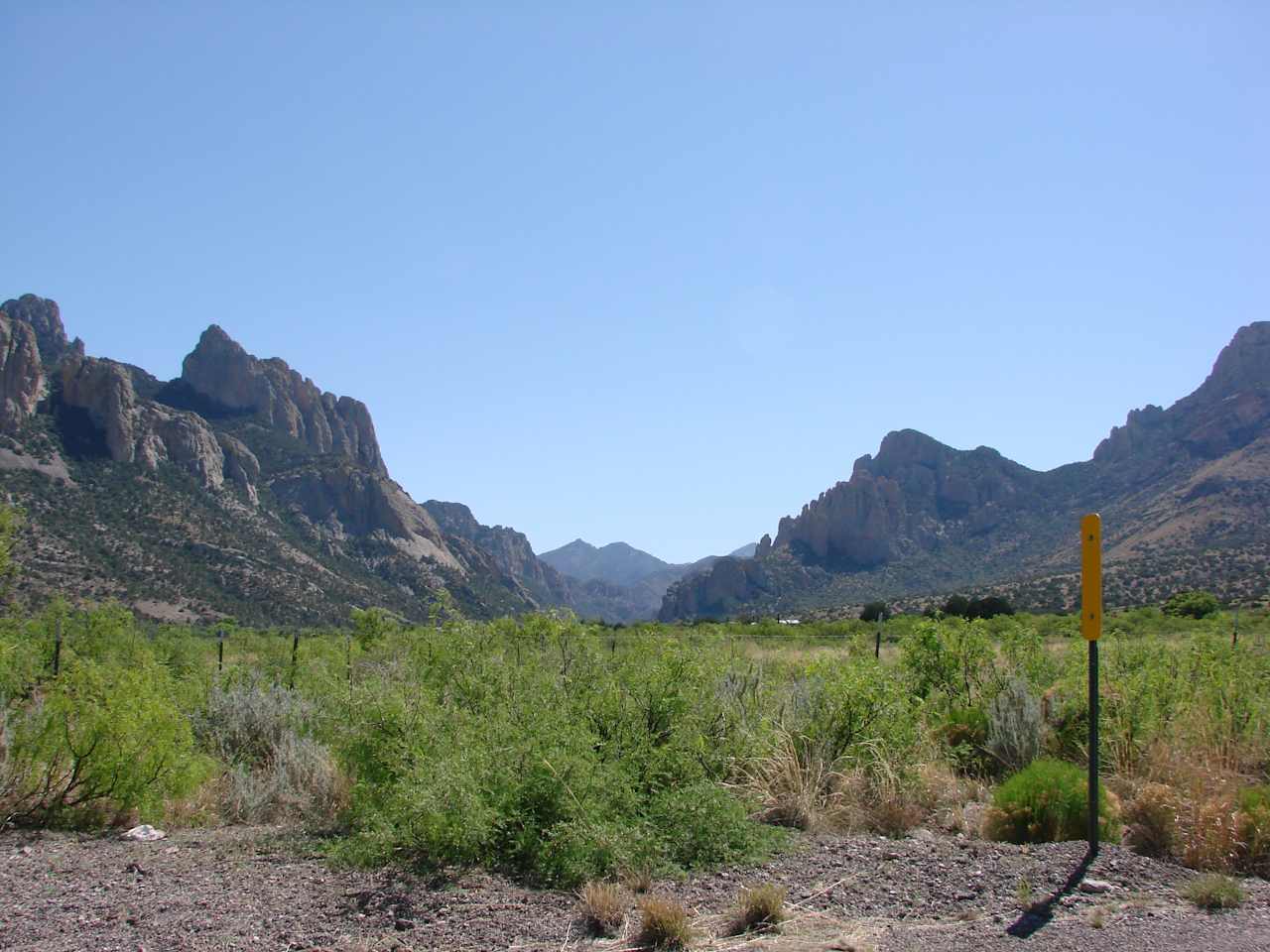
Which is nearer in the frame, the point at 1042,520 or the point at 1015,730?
the point at 1015,730

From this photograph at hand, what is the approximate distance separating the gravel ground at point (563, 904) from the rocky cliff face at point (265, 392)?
372 ft

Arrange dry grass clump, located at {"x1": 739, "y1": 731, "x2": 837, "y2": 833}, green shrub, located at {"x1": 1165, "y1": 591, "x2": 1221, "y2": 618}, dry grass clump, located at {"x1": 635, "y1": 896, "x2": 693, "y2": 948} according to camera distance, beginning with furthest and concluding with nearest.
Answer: green shrub, located at {"x1": 1165, "y1": 591, "x2": 1221, "y2": 618} < dry grass clump, located at {"x1": 739, "y1": 731, "x2": 837, "y2": 833} < dry grass clump, located at {"x1": 635, "y1": 896, "x2": 693, "y2": 948}

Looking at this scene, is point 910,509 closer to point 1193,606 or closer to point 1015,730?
point 1193,606

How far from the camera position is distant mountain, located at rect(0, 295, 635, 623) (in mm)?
59219

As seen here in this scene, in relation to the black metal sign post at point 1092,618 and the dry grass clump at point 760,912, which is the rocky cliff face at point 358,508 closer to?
the black metal sign post at point 1092,618

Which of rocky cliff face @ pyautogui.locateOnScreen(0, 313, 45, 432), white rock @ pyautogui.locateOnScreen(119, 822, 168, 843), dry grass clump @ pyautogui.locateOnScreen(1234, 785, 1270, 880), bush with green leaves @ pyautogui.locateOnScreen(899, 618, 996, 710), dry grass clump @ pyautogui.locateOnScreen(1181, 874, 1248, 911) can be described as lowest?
white rock @ pyautogui.locateOnScreen(119, 822, 168, 843)

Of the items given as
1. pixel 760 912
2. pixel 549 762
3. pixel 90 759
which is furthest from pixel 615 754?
pixel 90 759

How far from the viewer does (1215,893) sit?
609 centimetres

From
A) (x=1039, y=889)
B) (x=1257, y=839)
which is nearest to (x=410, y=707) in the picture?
(x=1039, y=889)

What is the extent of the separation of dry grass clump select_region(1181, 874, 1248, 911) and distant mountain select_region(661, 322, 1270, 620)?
50483 mm

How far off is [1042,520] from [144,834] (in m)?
103

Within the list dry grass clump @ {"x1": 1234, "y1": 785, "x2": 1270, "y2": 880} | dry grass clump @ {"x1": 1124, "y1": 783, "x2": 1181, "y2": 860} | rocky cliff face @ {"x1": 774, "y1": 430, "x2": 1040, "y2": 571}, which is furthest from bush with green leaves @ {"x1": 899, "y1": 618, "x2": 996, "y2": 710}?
rocky cliff face @ {"x1": 774, "y1": 430, "x2": 1040, "y2": 571}

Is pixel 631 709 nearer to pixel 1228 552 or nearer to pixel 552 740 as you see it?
pixel 552 740

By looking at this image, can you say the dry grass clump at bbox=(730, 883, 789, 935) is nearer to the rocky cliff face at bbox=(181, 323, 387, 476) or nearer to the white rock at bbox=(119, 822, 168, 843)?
the white rock at bbox=(119, 822, 168, 843)
